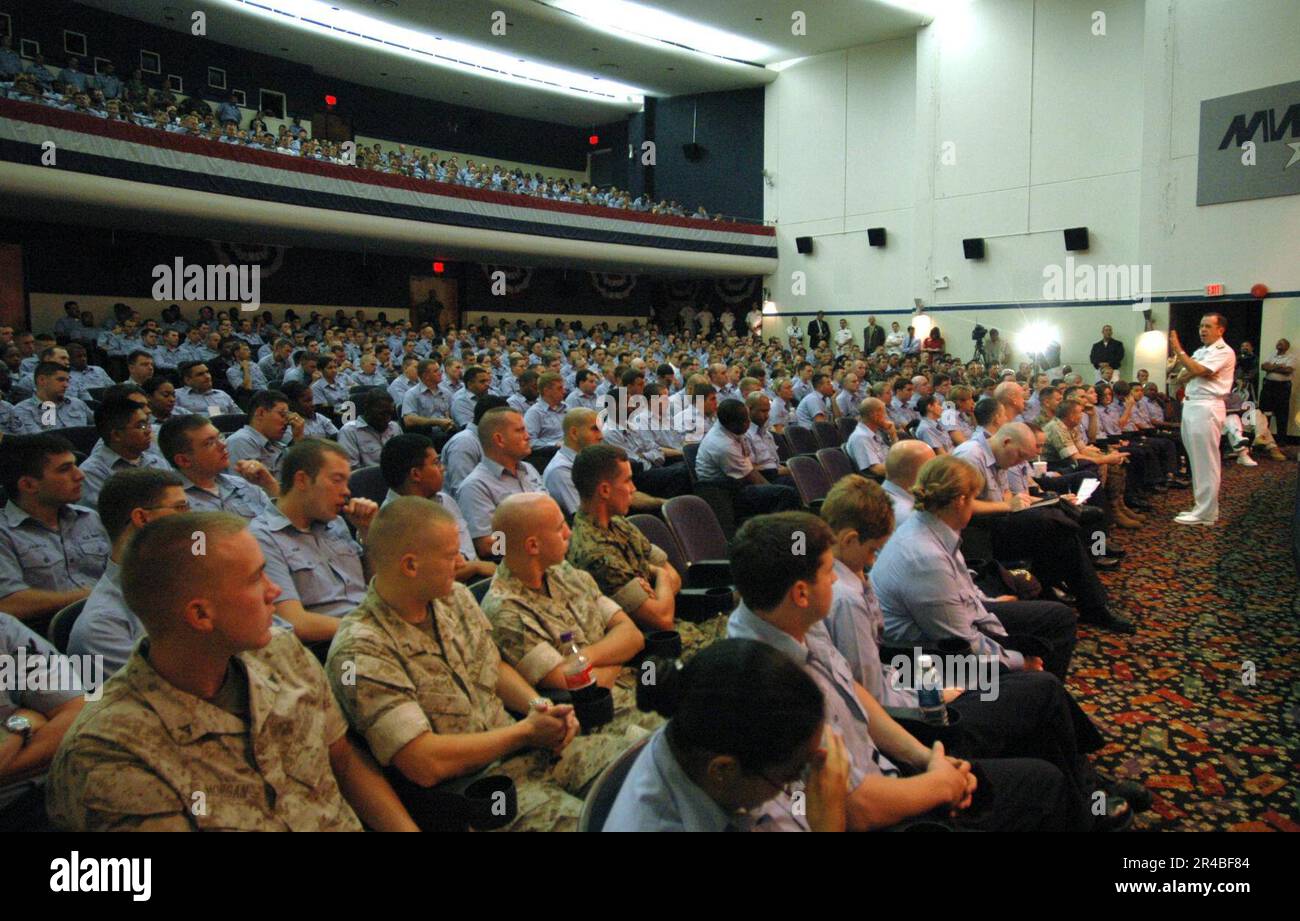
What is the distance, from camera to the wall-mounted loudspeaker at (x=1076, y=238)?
1385cm

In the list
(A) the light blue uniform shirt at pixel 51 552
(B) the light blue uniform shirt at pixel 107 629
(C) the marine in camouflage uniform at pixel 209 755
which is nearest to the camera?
(C) the marine in camouflage uniform at pixel 209 755

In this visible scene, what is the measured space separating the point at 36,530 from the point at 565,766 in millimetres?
2272

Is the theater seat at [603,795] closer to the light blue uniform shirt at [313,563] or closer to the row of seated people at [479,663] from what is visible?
the row of seated people at [479,663]

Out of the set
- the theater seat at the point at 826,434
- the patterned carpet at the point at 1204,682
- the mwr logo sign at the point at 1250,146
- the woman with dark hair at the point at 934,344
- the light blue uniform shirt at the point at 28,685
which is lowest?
the patterned carpet at the point at 1204,682

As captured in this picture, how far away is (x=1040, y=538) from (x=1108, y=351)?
1059cm

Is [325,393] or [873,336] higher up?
[873,336]

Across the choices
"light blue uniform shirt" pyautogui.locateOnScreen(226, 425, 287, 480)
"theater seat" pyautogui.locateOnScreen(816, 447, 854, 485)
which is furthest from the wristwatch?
"theater seat" pyautogui.locateOnScreen(816, 447, 854, 485)

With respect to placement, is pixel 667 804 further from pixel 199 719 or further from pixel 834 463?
pixel 834 463

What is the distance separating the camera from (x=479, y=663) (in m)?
2.00

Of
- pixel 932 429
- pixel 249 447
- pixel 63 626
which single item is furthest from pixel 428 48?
pixel 63 626

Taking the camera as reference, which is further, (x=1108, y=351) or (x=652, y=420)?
(x=1108, y=351)

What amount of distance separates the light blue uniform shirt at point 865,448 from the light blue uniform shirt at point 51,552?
4.72m

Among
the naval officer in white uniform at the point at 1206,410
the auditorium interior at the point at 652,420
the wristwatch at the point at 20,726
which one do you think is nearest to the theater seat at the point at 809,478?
the auditorium interior at the point at 652,420

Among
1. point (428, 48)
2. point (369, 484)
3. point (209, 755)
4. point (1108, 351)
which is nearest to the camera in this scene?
point (209, 755)
